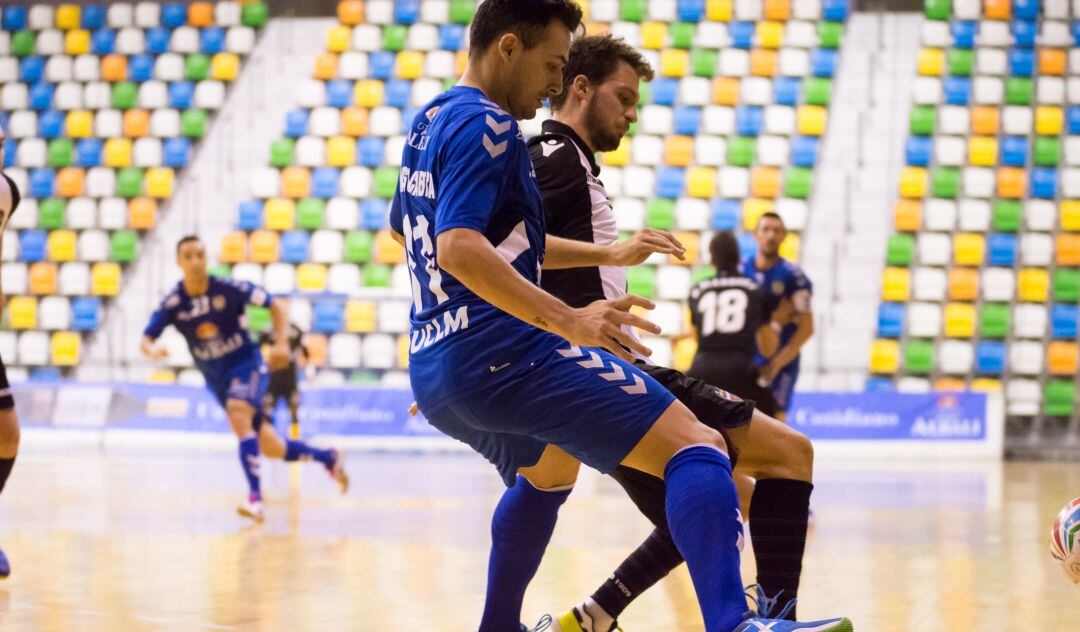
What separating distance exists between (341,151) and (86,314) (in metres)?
3.99

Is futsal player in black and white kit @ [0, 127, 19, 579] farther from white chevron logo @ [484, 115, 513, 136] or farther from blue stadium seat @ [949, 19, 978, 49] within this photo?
blue stadium seat @ [949, 19, 978, 49]

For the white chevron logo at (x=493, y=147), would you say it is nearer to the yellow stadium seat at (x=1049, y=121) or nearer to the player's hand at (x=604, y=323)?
the player's hand at (x=604, y=323)

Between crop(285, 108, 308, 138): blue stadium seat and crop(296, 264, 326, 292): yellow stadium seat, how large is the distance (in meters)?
2.26

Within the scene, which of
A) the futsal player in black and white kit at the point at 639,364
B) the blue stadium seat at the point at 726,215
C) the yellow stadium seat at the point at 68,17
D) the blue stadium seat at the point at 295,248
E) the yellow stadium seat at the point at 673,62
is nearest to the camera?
the futsal player in black and white kit at the point at 639,364

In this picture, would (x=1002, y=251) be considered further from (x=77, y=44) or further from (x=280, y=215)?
(x=77, y=44)

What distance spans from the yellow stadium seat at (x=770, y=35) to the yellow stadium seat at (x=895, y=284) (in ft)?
12.2

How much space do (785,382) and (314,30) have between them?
12.6 meters

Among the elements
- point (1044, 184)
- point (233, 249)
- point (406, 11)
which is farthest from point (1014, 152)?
→ point (233, 249)

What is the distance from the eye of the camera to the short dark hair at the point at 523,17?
2.80 metres

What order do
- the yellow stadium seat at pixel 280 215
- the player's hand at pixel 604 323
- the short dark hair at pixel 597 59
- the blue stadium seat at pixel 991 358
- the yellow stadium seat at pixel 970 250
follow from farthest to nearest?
the yellow stadium seat at pixel 280 215, the yellow stadium seat at pixel 970 250, the blue stadium seat at pixel 991 358, the short dark hair at pixel 597 59, the player's hand at pixel 604 323

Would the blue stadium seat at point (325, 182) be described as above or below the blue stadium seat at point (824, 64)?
below

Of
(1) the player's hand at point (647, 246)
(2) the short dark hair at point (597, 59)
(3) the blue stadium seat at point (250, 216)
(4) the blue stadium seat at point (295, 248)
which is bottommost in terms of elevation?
(1) the player's hand at point (647, 246)

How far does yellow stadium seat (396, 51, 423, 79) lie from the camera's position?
17.6m

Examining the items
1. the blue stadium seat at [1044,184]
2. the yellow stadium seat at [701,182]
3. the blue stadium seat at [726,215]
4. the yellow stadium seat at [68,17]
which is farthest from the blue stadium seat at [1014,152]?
the yellow stadium seat at [68,17]
